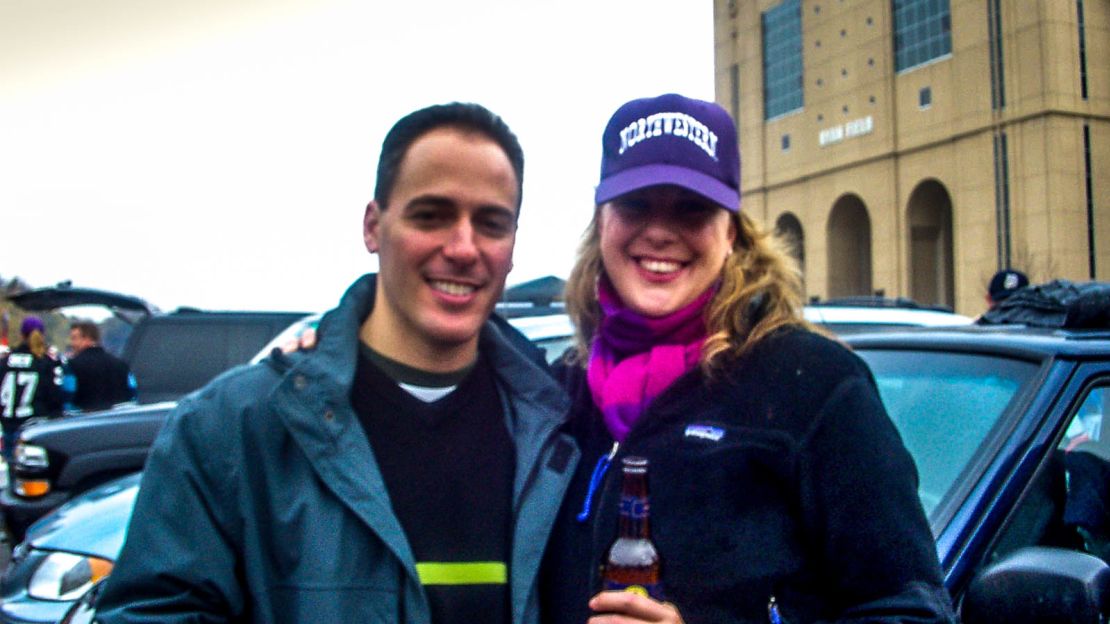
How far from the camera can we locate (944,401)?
9.44 feet

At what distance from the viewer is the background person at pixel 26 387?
9836mm

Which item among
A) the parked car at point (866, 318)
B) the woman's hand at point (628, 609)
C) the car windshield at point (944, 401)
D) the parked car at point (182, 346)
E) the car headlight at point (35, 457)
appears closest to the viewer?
the woman's hand at point (628, 609)

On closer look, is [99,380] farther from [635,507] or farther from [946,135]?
[946,135]

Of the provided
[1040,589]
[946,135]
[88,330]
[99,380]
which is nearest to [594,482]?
[1040,589]

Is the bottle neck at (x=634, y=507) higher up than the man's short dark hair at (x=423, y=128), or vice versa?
the man's short dark hair at (x=423, y=128)

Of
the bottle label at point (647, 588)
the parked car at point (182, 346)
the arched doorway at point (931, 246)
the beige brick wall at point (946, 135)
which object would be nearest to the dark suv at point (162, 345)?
the parked car at point (182, 346)

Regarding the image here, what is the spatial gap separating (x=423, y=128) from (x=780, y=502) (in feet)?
3.53

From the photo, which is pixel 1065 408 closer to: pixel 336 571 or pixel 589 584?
pixel 589 584

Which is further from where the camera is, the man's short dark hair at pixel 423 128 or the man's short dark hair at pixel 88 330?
the man's short dark hair at pixel 88 330

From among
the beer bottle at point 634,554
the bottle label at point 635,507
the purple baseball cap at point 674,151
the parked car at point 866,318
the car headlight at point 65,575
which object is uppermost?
the purple baseball cap at point 674,151

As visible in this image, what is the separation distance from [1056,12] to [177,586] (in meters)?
42.4

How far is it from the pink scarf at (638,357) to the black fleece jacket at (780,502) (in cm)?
6

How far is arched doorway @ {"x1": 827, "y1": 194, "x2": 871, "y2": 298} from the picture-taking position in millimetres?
49562

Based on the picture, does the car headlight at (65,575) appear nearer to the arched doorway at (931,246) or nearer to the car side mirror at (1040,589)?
the car side mirror at (1040,589)
